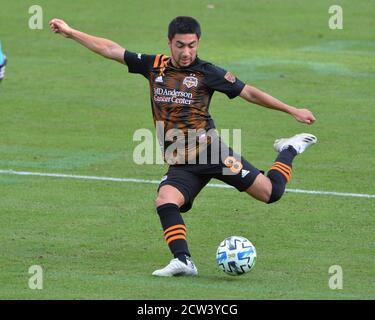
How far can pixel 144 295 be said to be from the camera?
30.3ft

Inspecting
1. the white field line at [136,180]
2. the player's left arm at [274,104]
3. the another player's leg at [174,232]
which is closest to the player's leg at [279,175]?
the player's left arm at [274,104]

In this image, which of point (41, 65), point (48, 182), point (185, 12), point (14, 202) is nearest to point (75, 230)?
point (14, 202)

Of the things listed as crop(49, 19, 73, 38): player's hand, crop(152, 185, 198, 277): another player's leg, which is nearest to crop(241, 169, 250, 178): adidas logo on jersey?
crop(152, 185, 198, 277): another player's leg

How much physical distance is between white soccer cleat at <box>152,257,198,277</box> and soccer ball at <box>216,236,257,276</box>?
0.27 metres

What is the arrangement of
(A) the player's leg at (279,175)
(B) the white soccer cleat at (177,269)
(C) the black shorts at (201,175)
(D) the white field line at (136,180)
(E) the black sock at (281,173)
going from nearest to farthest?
(B) the white soccer cleat at (177,269) → (C) the black shorts at (201,175) → (A) the player's leg at (279,175) → (E) the black sock at (281,173) → (D) the white field line at (136,180)

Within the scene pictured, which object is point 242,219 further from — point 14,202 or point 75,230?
point 14,202

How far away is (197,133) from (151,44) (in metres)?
12.7

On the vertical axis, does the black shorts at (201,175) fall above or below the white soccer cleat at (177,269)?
above

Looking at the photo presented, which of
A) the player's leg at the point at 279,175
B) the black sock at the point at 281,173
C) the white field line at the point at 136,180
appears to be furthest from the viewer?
the white field line at the point at 136,180

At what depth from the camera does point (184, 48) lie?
1027cm

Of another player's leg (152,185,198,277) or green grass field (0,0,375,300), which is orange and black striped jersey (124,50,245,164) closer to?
another player's leg (152,185,198,277)

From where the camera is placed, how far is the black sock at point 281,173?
10.9 meters

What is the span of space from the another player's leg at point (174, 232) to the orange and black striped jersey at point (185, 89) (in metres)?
0.59

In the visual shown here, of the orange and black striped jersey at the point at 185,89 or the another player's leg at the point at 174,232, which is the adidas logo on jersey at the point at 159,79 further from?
the another player's leg at the point at 174,232
